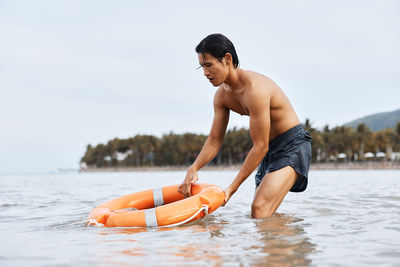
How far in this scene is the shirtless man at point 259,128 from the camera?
417cm

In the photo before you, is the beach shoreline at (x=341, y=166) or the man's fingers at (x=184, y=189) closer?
the man's fingers at (x=184, y=189)

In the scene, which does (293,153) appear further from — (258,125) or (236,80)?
(236,80)

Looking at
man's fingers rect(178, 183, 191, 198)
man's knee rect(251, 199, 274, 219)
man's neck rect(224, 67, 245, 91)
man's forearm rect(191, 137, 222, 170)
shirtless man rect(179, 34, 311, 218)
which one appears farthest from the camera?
man's fingers rect(178, 183, 191, 198)

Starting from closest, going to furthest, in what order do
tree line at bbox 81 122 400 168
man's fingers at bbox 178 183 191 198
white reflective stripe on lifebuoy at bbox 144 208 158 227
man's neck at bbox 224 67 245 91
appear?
man's neck at bbox 224 67 245 91, white reflective stripe on lifebuoy at bbox 144 208 158 227, man's fingers at bbox 178 183 191 198, tree line at bbox 81 122 400 168

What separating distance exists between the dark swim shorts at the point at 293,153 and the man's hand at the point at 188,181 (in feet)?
2.76

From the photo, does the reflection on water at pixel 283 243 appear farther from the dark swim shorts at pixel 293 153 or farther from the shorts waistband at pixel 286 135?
the shorts waistband at pixel 286 135

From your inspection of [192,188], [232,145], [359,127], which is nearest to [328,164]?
[359,127]

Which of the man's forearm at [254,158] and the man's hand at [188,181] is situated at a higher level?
the man's forearm at [254,158]

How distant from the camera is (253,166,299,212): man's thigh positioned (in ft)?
15.0

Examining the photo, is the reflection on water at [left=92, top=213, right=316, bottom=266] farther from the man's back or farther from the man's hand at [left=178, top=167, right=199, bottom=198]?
the man's back

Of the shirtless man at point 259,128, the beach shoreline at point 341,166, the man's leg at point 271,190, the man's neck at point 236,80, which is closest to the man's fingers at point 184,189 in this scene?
the shirtless man at point 259,128

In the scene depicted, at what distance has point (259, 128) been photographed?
4.18m

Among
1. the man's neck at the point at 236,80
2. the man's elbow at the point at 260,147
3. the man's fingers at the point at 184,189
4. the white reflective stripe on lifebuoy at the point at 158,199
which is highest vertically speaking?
the man's neck at the point at 236,80

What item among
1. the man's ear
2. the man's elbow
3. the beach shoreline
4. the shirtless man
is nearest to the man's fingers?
the shirtless man
